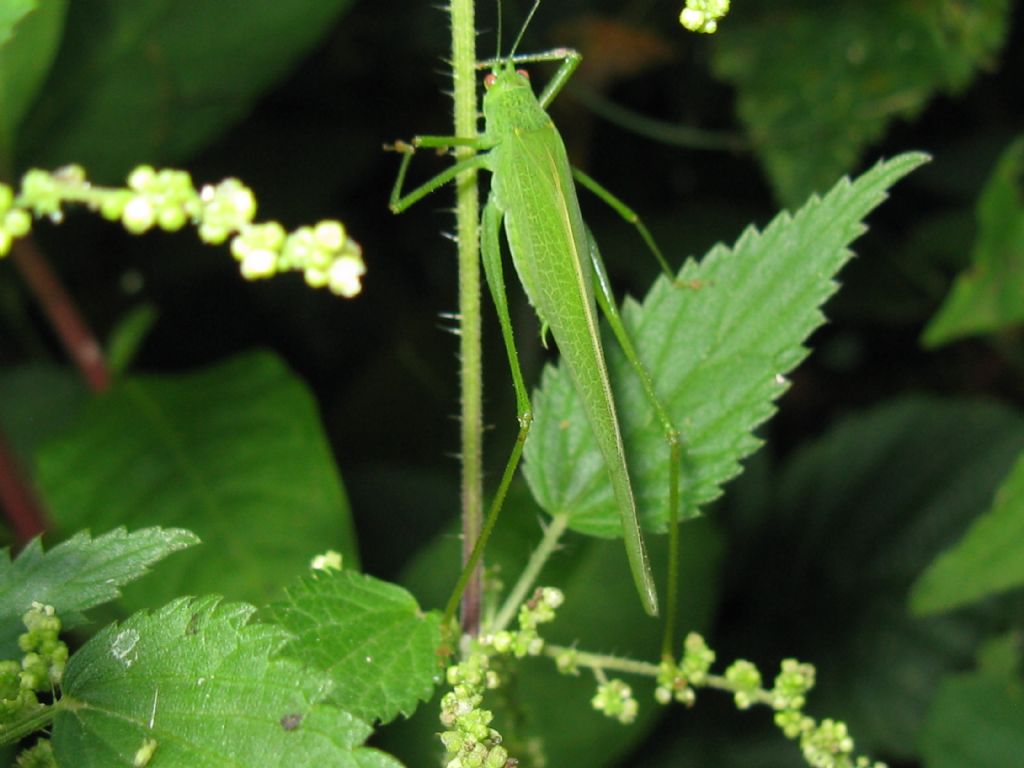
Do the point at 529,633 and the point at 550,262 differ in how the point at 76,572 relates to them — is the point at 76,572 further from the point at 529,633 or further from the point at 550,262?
the point at 550,262

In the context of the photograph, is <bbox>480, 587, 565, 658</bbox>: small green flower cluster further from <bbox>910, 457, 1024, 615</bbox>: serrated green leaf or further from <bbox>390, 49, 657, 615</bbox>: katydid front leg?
<bbox>910, 457, 1024, 615</bbox>: serrated green leaf

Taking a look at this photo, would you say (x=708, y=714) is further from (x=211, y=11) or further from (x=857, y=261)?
(x=211, y=11)

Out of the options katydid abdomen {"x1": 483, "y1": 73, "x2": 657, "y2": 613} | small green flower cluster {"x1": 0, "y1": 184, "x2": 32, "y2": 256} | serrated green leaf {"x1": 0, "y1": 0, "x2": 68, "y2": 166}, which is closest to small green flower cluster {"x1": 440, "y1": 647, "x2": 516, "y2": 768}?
katydid abdomen {"x1": 483, "y1": 73, "x2": 657, "y2": 613}

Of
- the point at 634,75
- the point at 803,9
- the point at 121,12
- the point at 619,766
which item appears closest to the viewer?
the point at 121,12

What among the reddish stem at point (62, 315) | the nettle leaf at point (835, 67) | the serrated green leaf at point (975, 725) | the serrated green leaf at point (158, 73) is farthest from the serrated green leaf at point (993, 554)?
the reddish stem at point (62, 315)

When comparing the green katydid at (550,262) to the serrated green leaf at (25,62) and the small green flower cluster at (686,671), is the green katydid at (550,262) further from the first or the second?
the serrated green leaf at (25,62)

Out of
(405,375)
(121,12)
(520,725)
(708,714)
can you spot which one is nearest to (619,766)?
(708,714)

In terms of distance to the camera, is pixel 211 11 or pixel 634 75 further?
pixel 634 75
